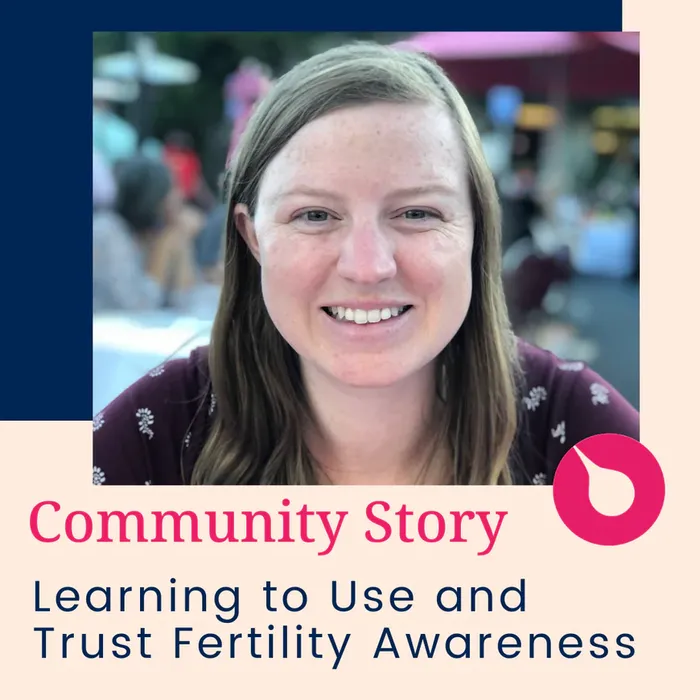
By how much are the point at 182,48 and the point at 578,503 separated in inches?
155

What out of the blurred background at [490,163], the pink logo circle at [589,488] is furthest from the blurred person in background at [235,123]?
the pink logo circle at [589,488]

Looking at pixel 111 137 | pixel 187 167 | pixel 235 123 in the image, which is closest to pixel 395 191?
pixel 235 123

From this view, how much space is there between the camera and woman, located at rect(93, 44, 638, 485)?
2225 mm

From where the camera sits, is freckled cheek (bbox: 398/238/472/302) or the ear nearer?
freckled cheek (bbox: 398/238/472/302)

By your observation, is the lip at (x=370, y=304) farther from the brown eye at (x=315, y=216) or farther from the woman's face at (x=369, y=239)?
A: the brown eye at (x=315, y=216)

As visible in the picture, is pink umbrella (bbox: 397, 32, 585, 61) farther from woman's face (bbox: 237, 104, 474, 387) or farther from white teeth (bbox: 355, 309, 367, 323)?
white teeth (bbox: 355, 309, 367, 323)

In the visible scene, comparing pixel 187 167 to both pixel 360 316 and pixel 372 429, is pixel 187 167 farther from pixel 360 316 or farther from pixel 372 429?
pixel 360 316

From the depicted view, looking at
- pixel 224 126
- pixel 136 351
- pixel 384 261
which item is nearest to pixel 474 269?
pixel 384 261

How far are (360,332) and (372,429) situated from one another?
0.36 meters

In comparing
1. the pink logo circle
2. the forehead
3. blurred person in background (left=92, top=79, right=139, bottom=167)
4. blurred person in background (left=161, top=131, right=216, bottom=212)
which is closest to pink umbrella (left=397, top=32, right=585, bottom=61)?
the forehead

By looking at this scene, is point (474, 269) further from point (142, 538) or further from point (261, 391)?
point (142, 538)

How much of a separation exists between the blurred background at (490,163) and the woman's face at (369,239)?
0.35 m

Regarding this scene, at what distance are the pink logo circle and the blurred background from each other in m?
0.20

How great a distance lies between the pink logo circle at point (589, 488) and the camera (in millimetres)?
2492
